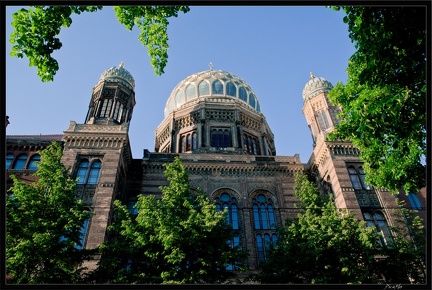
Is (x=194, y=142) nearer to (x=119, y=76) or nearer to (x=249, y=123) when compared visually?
(x=249, y=123)

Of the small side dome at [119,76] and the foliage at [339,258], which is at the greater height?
the small side dome at [119,76]

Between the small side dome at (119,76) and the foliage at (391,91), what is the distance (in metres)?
19.4

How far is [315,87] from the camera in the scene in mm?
26203

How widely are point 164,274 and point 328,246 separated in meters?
6.05

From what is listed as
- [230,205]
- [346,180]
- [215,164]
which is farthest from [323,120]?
[230,205]

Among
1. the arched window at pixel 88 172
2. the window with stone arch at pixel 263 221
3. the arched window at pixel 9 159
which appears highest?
the arched window at pixel 9 159

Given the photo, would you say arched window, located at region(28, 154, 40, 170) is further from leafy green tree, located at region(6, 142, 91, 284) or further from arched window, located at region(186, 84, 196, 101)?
arched window, located at region(186, 84, 196, 101)

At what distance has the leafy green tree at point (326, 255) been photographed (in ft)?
39.7

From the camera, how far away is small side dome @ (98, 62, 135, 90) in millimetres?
25898

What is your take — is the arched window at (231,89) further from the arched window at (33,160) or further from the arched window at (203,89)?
the arched window at (33,160)

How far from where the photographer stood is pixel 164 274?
10625 mm

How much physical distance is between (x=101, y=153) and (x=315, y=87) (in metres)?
16.7

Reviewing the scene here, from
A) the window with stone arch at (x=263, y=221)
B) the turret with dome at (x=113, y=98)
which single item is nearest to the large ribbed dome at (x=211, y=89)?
the turret with dome at (x=113, y=98)

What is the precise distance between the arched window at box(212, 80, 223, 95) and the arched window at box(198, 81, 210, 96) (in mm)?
581
